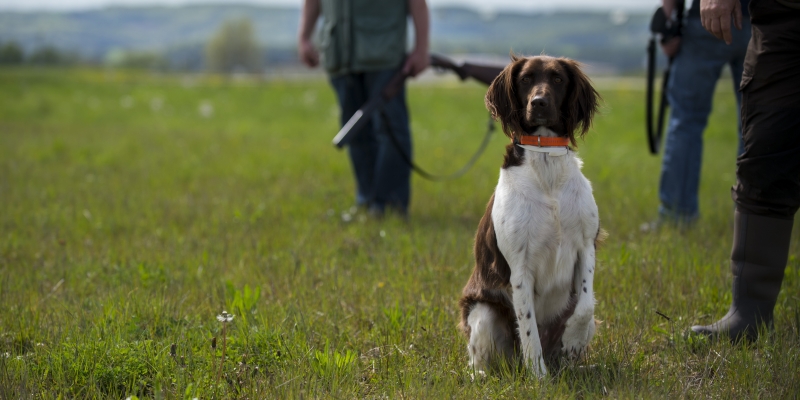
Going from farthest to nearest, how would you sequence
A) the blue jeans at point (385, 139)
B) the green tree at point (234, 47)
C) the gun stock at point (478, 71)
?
1. the green tree at point (234, 47)
2. the blue jeans at point (385, 139)
3. the gun stock at point (478, 71)

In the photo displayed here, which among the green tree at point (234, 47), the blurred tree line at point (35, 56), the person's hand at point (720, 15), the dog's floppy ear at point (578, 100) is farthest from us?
the green tree at point (234, 47)

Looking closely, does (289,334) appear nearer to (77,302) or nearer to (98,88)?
(77,302)

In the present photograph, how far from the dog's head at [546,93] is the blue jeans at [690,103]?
216 centimetres

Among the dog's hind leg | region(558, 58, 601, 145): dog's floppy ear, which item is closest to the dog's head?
region(558, 58, 601, 145): dog's floppy ear

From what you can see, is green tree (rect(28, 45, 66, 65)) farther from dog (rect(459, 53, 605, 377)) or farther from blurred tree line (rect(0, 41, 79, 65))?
dog (rect(459, 53, 605, 377))

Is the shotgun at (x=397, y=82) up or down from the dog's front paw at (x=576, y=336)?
up

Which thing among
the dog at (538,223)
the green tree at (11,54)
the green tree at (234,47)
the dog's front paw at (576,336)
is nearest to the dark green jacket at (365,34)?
the dog at (538,223)

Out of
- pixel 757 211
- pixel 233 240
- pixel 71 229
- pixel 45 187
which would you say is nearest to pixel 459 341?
pixel 757 211

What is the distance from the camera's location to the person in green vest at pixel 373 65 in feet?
18.8

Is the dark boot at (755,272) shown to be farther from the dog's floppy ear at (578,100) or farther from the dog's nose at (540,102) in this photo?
the dog's nose at (540,102)

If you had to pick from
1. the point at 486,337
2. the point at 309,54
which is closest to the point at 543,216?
the point at 486,337

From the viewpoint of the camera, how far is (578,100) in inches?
113

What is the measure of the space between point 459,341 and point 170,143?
9594 mm

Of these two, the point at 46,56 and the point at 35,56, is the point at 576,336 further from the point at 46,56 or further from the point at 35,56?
the point at 46,56
